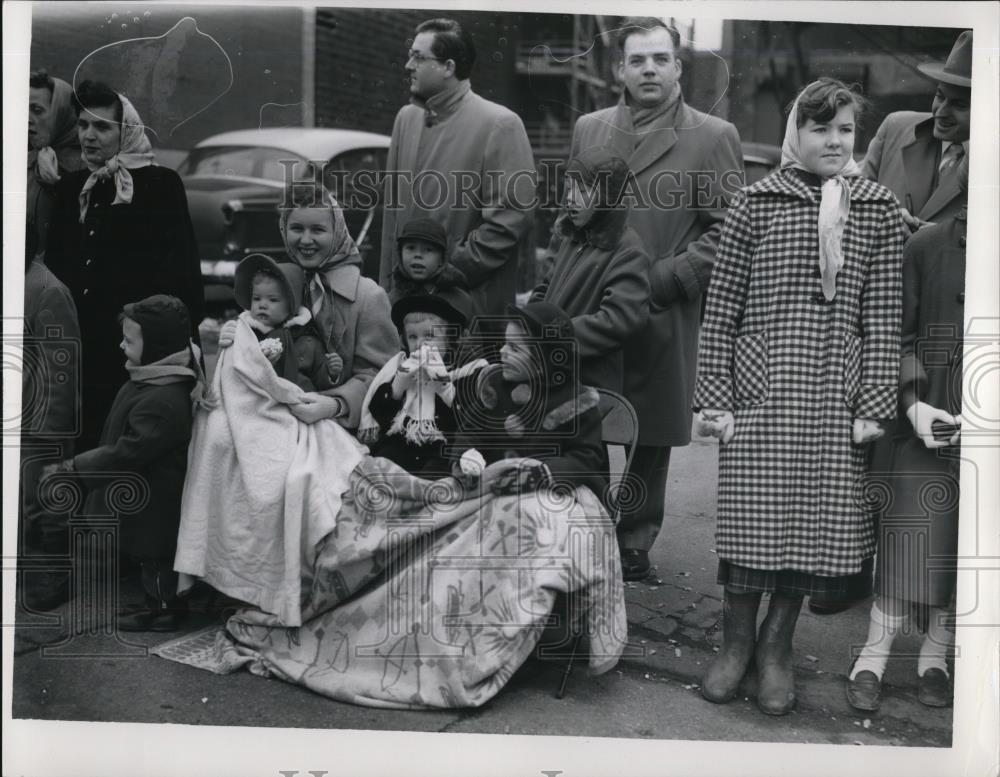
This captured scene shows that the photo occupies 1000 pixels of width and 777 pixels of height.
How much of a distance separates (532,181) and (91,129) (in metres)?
1.62

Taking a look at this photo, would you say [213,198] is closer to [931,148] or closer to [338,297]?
[338,297]

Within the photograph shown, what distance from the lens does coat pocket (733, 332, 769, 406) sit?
12.0 ft

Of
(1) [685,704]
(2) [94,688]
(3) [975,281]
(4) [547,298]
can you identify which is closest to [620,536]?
(1) [685,704]

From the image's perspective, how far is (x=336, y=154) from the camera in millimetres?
3938

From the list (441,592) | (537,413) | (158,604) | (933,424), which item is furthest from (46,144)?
(933,424)

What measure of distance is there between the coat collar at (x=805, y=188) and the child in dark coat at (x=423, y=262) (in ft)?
3.60

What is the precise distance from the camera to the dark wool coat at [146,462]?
3838 millimetres

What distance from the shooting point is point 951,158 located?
386 cm

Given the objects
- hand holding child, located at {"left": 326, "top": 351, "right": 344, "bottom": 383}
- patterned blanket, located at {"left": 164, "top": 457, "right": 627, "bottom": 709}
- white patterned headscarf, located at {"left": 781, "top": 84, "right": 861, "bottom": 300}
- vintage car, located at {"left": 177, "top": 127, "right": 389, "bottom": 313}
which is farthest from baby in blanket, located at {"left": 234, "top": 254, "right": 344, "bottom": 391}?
white patterned headscarf, located at {"left": 781, "top": 84, "right": 861, "bottom": 300}

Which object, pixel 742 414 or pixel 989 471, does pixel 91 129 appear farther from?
pixel 989 471

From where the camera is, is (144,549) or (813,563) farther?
(144,549)

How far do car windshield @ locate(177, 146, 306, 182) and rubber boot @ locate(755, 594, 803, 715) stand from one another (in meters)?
2.34

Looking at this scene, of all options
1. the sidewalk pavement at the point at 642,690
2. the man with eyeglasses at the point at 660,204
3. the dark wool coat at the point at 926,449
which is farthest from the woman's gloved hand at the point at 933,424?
the man with eyeglasses at the point at 660,204

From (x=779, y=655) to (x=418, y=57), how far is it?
96.9 inches
